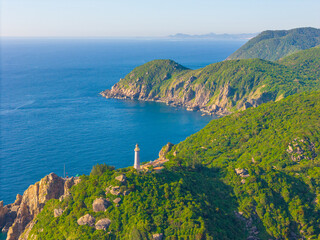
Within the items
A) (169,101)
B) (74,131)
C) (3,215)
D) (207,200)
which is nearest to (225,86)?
(169,101)

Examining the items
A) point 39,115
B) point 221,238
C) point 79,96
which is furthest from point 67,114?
point 221,238

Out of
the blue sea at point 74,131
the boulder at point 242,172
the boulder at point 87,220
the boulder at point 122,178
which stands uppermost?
the boulder at point 122,178

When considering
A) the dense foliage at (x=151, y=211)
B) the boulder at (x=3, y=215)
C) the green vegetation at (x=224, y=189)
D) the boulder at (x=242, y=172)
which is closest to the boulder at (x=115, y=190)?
the green vegetation at (x=224, y=189)

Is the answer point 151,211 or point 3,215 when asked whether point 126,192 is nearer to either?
point 151,211

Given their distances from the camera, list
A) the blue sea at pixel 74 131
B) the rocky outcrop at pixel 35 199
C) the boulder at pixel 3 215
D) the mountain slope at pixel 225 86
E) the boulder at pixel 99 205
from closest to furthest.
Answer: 1. the boulder at pixel 99 205
2. the rocky outcrop at pixel 35 199
3. the boulder at pixel 3 215
4. the blue sea at pixel 74 131
5. the mountain slope at pixel 225 86

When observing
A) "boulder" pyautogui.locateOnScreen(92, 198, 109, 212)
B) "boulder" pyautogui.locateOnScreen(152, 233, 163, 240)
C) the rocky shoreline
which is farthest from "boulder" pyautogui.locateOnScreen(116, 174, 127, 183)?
the rocky shoreline

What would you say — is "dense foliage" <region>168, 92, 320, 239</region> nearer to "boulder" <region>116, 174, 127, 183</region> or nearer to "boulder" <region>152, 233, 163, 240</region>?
"boulder" <region>116, 174, 127, 183</region>

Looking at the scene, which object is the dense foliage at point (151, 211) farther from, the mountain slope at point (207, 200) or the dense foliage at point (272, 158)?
the dense foliage at point (272, 158)
